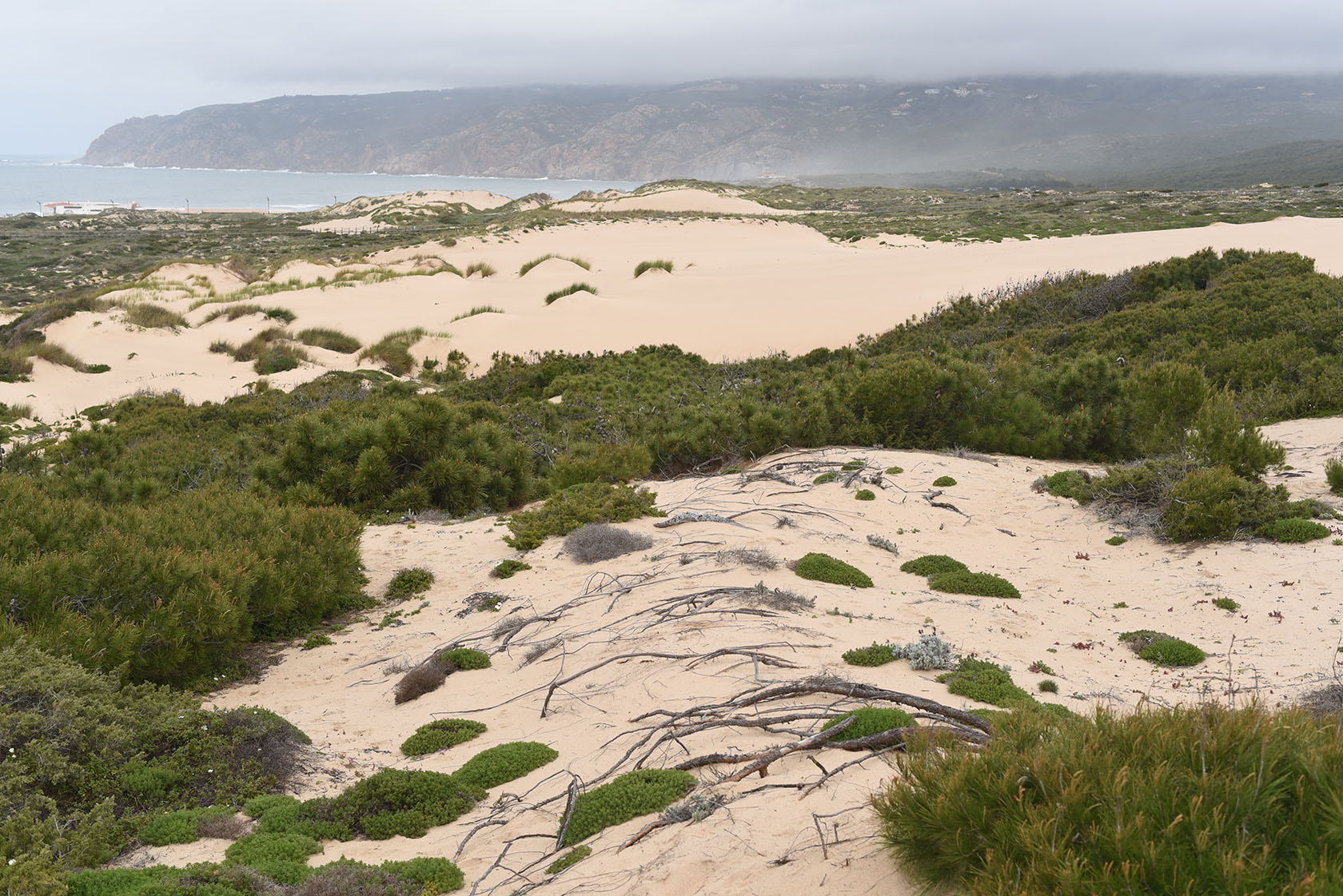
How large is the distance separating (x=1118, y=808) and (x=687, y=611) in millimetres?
4693

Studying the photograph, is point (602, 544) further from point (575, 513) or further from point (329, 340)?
point (329, 340)

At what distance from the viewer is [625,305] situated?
27344 mm

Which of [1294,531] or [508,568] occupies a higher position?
[1294,531]

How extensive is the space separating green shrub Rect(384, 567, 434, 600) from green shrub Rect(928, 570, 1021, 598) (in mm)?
4912

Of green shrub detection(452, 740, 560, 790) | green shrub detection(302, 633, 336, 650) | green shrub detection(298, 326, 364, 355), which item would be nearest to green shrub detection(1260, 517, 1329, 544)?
green shrub detection(452, 740, 560, 790)

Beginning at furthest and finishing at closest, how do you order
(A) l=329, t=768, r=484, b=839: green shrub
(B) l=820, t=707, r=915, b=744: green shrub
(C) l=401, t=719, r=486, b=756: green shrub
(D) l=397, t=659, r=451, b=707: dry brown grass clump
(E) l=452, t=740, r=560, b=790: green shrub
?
(D) l=397, t=659, r=451, b=707: dry brown grass clump → (C) l=401, t=719, r=486, b=756: green shrub → (E) l=452, t=740, r=560, b=790: green shrub → (A) l=329, t=768, r=484, b=839: green shrub → (B) l=820, t=707, r=915, b=744: green shrub

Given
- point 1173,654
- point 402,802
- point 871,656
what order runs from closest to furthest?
point 402,802, point 871,656, point 1173,654

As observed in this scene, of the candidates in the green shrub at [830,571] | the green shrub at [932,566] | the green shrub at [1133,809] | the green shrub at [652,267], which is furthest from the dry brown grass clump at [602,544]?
the green shrub at [652,267]

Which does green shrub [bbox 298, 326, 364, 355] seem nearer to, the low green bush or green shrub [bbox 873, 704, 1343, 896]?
the low green bush

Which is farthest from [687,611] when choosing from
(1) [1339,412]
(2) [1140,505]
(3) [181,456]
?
(1) [1339,412]

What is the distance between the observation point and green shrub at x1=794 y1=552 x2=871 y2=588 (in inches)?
297

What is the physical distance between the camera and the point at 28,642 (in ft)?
16.1

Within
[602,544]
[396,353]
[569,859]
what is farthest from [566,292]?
[569,859]

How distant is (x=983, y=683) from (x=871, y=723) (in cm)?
139
